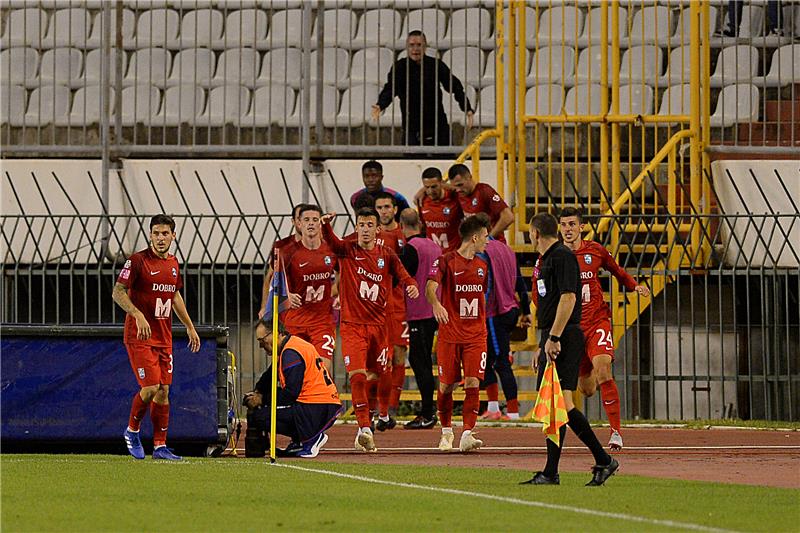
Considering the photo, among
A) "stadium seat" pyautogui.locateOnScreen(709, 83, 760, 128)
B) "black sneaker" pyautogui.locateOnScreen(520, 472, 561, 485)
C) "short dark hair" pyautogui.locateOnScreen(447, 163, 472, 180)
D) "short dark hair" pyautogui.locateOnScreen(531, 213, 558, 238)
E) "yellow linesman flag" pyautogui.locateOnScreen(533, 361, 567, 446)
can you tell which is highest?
"stadium seat" pyautogui.locateOnScreen(709, 83, 760, 128)

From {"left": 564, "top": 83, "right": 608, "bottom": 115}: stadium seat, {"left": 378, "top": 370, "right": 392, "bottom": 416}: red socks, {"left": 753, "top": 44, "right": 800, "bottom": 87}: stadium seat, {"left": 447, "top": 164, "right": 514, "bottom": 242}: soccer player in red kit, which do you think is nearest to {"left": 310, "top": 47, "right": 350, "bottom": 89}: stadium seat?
{"left": 564, "top": 83, "right": 608, "bottom": 115}: stadium seat

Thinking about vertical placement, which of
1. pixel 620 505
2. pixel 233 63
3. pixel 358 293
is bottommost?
pixel 620 505

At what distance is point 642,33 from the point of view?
1992 centimetres

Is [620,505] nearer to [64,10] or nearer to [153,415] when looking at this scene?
[153,415]

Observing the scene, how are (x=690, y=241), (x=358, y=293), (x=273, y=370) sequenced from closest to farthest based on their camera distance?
(x=273, y=370), (x=358, y=293), (x=690, y=241)

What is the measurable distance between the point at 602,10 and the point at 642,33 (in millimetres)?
748

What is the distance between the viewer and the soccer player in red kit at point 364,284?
48.0 feet

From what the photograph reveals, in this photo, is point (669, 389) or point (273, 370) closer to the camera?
point (273, 370)

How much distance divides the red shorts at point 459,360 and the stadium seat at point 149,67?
829cm

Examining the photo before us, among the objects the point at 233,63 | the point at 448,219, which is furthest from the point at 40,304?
the point at 448,219

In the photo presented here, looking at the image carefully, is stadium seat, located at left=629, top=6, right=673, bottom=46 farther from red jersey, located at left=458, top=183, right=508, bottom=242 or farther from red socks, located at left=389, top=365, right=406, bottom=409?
red socks, located at left=389, top=365, right=406, bottom=409

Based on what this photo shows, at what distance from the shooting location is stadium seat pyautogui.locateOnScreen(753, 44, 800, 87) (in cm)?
2003

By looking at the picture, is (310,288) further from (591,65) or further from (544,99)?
(591,65)

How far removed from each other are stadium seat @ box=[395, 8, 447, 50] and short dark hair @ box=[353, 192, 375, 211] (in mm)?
4758
